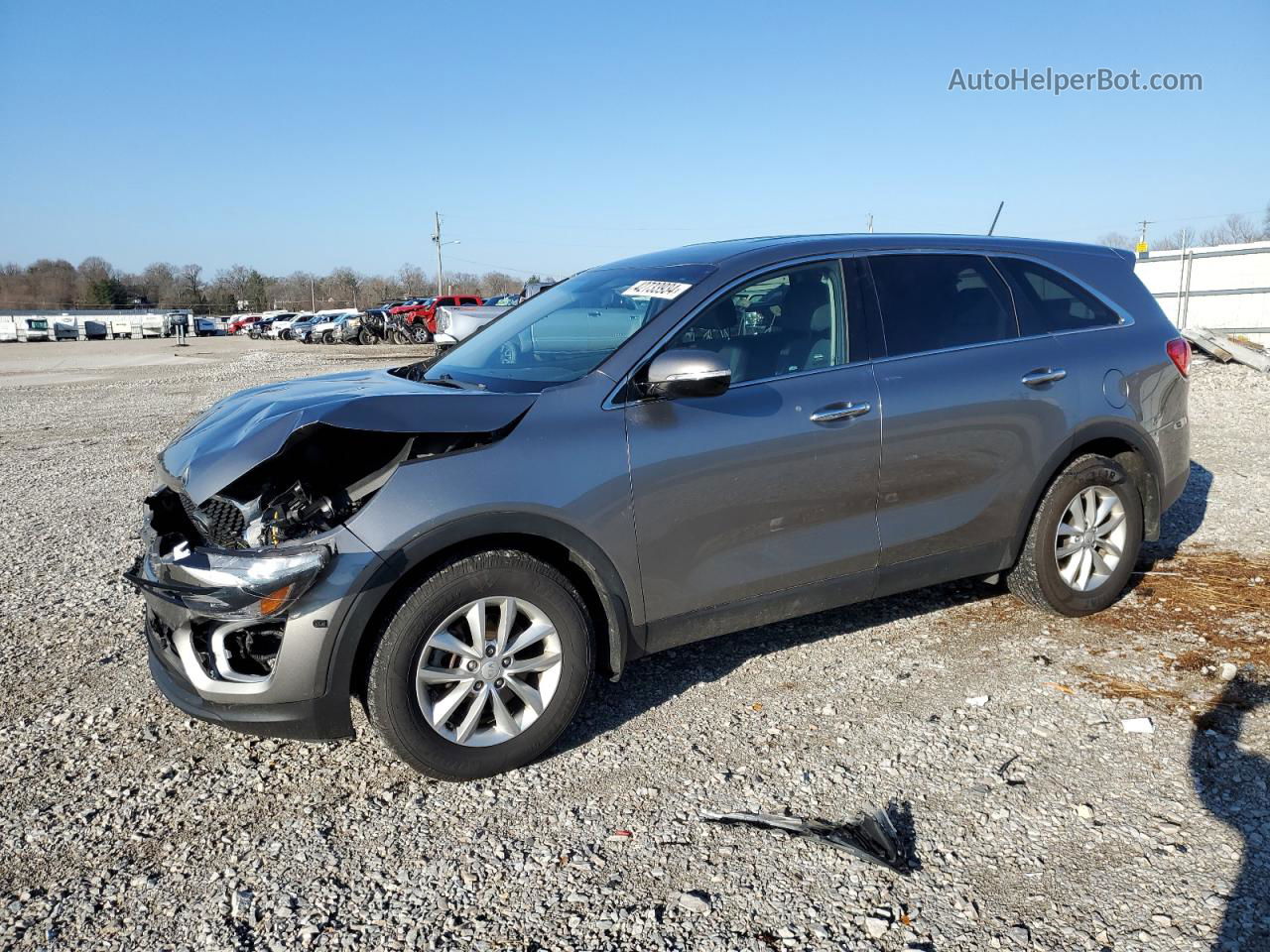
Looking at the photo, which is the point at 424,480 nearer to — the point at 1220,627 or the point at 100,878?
the point at 100,878

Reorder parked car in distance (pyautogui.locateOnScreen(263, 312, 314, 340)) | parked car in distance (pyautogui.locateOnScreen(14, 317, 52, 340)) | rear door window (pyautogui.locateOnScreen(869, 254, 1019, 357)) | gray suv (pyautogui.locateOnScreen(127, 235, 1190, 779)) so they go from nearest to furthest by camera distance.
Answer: gray suv (pyautogui.locateOnScreen(127, 235, 1190, 779)), rear door window (pyautogui.locateOnScreen(869, 254, 1019, 357)), parked car in distance (pyautogui.locateOnScreen(263, 312, 314, 340)), parked car in distance (pyautogui.locateOnScreen(14, 317, 52, 340))

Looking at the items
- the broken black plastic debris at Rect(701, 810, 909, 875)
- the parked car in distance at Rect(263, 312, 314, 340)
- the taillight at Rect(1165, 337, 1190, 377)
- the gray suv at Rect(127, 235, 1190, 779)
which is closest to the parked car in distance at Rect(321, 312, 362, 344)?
the parked car in distance at Rect(263, 312, 314, 340)

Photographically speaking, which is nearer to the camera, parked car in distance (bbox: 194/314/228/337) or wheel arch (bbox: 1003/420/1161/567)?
wheel arch (bbox: 1003/420/1161/567)

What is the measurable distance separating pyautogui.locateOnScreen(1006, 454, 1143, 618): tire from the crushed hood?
8.84 ft

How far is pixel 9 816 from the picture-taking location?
319 centimetres

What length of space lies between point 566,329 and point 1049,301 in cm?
244

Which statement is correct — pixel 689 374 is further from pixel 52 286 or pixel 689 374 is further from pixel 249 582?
pixel 52 286

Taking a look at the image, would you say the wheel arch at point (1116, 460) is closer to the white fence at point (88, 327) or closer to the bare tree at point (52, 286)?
the white fence at point (88, 327)

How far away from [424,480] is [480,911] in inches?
52.8

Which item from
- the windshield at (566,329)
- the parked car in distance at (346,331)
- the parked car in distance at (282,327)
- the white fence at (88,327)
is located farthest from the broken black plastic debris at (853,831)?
the white fence at (88,327)

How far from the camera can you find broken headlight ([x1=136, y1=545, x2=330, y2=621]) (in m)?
2.98

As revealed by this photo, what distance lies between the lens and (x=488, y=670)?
10.8 feet

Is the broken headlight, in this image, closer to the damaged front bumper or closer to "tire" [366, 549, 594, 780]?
the damaged front bumper

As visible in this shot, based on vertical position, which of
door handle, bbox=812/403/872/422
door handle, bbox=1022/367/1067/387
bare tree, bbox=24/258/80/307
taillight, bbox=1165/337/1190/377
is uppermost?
bare tree, bbox=24/258/80/307
